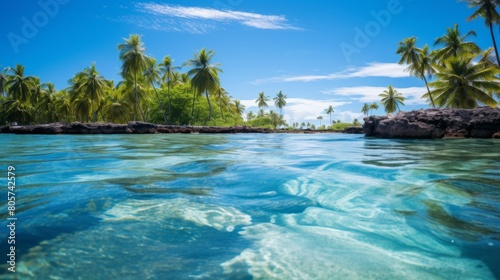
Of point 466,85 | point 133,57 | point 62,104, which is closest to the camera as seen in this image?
point 466,85

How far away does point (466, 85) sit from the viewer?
73.8 ft

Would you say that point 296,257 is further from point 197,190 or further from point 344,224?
point 197,190

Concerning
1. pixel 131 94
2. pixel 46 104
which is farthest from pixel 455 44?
pixel 46 104

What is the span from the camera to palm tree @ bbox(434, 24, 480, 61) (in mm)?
25875

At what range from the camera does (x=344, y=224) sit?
2.17 metres

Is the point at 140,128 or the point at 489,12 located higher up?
the point at 489,12

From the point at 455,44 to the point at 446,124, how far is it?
58.5ft

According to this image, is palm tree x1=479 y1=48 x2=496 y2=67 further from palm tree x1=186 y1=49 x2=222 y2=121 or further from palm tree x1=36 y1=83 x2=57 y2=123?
palm tree x1=36 y1=83 x2=57 y2=123

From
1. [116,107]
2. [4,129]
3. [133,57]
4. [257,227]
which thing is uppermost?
[133,57]

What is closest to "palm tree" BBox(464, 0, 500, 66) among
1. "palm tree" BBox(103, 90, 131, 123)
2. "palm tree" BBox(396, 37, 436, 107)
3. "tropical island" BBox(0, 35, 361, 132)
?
"palm tree" BBox(396, 37, 436, 107)

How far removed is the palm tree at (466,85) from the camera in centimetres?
→ 2152

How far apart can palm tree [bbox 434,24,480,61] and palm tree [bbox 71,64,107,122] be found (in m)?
38.6

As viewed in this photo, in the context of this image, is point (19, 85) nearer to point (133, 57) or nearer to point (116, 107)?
point (116, 107)

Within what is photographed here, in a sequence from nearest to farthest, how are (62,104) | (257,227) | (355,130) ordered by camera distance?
(257,227) < (355,130) < (62,104)
